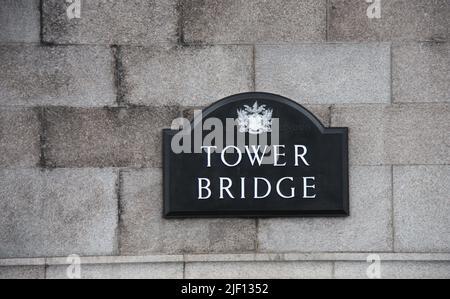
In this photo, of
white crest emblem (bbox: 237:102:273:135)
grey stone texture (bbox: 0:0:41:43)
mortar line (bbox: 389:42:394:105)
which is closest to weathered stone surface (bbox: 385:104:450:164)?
mortar line (bbox: 389:42:394:105)

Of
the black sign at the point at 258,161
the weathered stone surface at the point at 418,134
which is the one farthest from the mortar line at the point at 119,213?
the weathered stone surface at the point at 418,134

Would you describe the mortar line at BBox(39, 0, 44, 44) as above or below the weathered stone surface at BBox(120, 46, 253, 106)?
above

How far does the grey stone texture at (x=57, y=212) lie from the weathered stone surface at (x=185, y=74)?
3.61ft

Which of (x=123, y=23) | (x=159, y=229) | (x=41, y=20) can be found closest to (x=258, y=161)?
(x=159, y=229)

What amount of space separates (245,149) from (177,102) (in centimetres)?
101

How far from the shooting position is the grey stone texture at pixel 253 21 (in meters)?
8.39

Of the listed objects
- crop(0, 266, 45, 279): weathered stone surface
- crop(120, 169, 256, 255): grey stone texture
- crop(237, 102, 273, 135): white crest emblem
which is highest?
crop(237, 102, 273, 135): white crest emblem

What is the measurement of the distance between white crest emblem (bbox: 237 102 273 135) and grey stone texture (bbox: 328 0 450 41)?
1.25 metres

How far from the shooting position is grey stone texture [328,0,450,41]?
332 inches

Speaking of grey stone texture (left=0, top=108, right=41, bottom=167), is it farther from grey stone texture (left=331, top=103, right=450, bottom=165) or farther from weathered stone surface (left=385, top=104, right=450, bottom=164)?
weathered stone surface (left=385, top=104, right=450, bottom=164)

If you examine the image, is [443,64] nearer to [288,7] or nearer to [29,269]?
[288,7]

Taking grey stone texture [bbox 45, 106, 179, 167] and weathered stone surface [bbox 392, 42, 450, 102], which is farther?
weathered stone surface [bbox 392, 42, 450, 102]

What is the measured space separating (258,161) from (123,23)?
2.34m

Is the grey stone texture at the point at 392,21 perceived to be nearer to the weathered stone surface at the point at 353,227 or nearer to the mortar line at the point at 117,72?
the weathered stone surface at the point at 353,227
